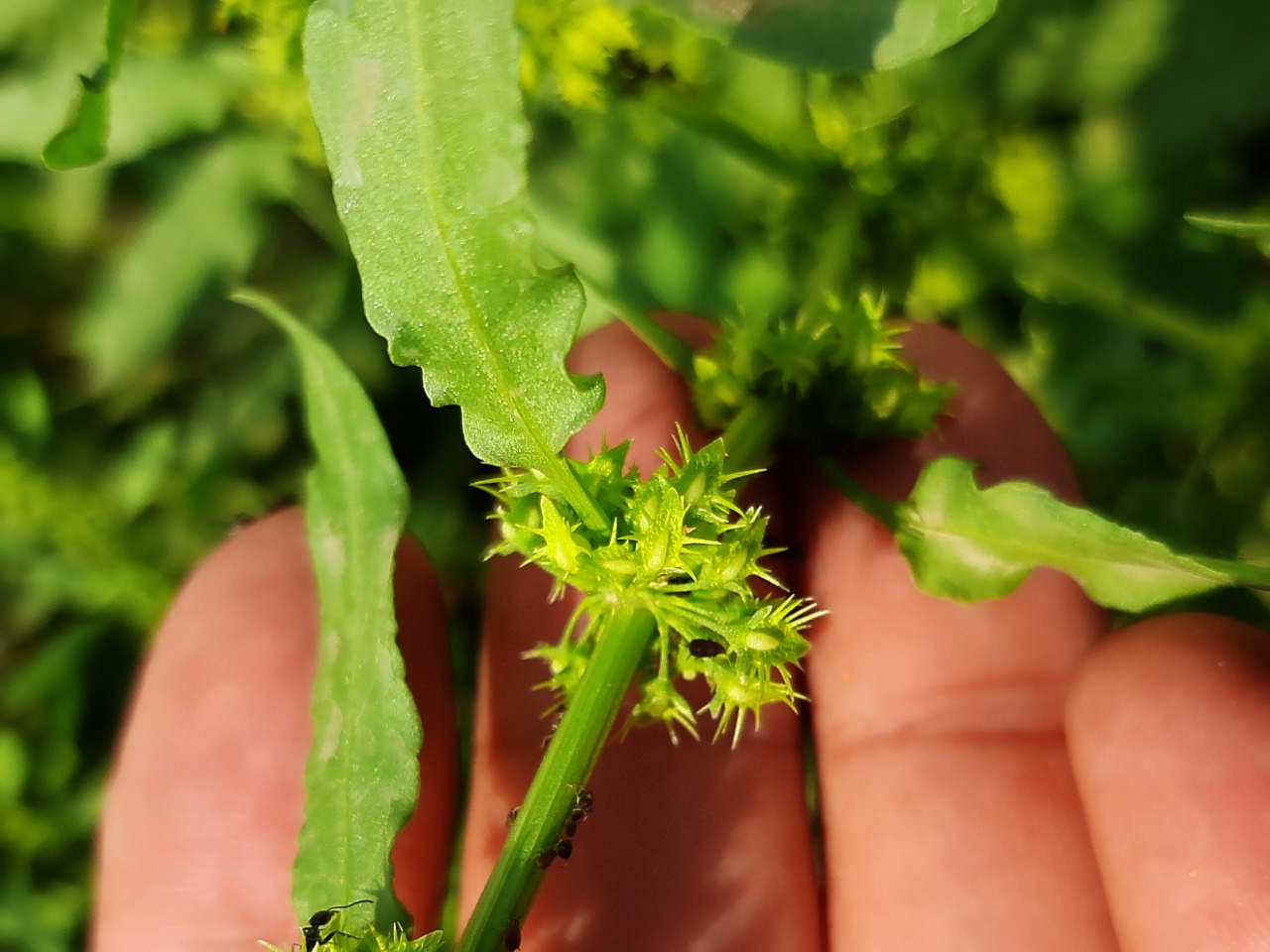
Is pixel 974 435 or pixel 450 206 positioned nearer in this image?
pixel 450 206

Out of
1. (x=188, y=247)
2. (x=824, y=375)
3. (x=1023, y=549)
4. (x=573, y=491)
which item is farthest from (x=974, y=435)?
(x=188, y=247)

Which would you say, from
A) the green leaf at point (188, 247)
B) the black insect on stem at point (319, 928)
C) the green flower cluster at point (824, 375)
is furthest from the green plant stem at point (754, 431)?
the green leaf at point (188, 247)

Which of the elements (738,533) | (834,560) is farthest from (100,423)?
(738,533)

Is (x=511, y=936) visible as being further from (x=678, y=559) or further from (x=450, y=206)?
(x=450, y=206)

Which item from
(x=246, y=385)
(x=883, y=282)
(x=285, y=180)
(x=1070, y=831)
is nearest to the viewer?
(x=1070, y=831)

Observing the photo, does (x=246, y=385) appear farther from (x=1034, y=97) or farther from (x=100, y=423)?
(x=1034, y=97)

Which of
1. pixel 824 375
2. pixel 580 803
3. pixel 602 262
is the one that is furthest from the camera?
pixel 602 262

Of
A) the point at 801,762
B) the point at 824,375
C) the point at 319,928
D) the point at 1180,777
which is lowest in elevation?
the point at 801,762
